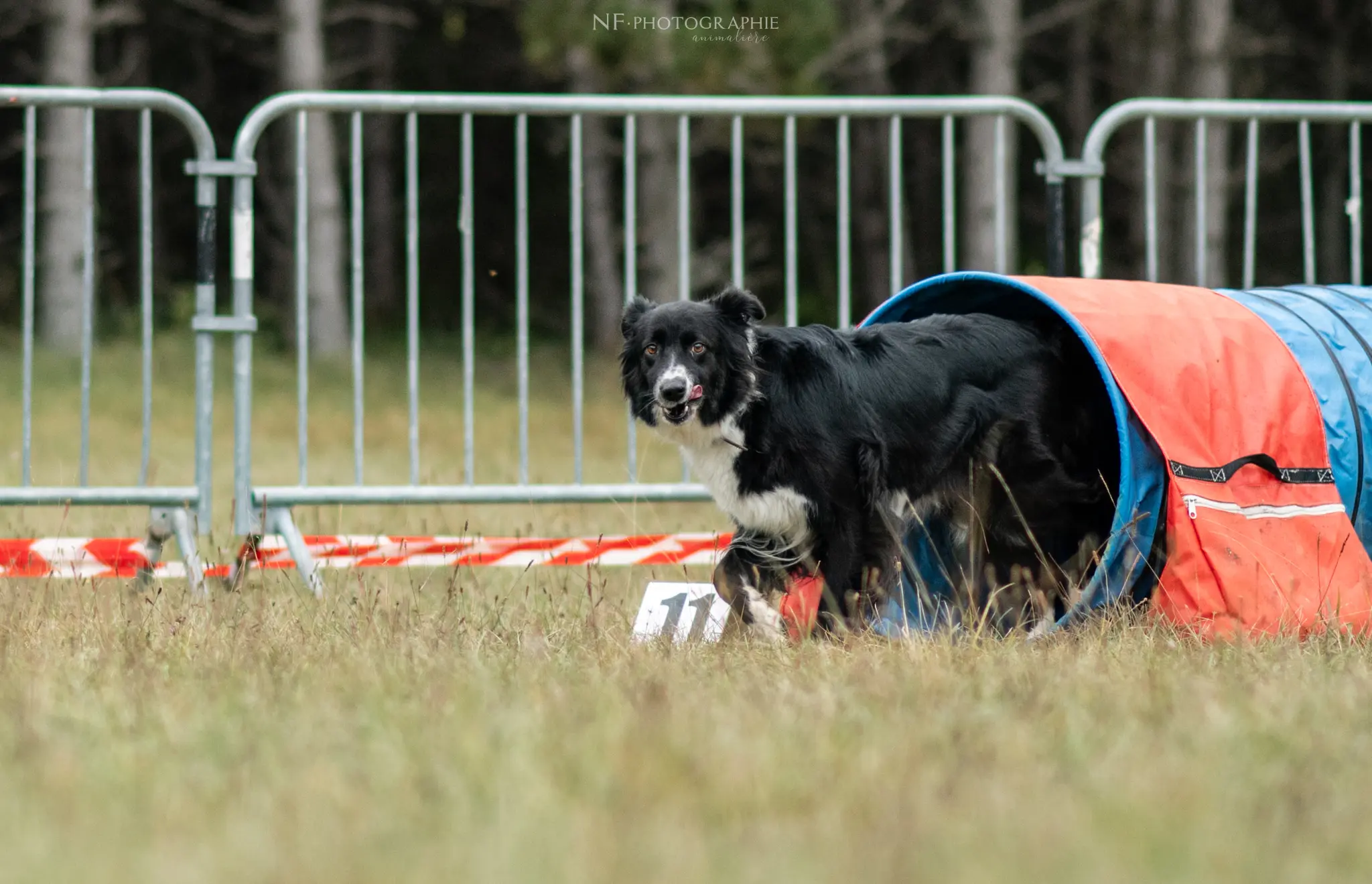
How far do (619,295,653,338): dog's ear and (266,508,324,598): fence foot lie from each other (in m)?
1.32

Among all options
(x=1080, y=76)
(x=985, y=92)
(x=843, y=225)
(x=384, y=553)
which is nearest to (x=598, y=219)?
(x=985, y=92)

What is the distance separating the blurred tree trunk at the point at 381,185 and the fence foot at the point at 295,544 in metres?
15.0

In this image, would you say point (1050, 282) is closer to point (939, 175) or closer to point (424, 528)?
point (424, 528)

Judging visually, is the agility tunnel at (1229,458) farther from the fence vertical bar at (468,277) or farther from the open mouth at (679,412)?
the fence vertical bar at (468,277)

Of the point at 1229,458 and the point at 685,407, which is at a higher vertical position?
the point at 685,407

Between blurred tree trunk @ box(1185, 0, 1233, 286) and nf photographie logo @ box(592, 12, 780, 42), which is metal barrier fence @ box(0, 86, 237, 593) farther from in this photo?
blurred tree trunk @ box(1185, 0, 1233, 286)

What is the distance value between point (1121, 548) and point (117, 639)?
2768 millimetres

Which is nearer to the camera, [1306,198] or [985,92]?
[1306,198]

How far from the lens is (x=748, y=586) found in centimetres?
462

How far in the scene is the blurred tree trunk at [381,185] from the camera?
21.0 meters

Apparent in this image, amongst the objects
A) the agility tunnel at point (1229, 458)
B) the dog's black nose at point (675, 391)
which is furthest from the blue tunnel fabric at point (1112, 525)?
the dog's black nose at point (675, 391)

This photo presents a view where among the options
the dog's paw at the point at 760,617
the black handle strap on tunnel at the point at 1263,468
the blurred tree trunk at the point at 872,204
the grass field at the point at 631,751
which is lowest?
the dog's paw at the point at 760,617

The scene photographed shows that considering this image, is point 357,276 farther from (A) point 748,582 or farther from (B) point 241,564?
(A) point 748,582

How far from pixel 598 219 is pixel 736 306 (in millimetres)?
12916
